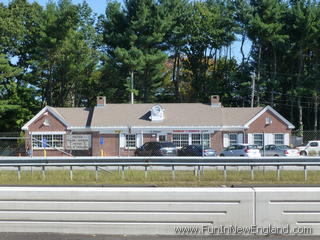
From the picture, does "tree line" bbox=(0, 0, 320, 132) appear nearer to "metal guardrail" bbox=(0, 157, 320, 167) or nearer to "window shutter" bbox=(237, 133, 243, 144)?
"window shutter" bbox=(237, 133, 243, 144)

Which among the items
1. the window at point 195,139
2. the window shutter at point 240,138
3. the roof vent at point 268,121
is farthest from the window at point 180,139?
the roof vent at point 268,121

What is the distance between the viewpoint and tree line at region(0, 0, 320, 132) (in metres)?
58.2

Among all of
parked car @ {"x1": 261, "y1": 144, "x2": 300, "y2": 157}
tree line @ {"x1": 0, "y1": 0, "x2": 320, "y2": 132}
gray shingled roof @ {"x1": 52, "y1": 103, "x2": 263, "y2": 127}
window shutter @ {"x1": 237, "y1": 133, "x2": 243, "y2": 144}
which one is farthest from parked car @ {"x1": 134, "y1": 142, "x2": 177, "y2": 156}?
tree line @ {"x1": 0, "y1": 0, "x2": 320, "y2": 132}

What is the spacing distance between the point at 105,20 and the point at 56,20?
28.0 ft

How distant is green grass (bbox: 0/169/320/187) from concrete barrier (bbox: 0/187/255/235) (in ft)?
34.0

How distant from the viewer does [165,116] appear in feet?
154

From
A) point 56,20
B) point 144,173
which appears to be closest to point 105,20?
point 56,20

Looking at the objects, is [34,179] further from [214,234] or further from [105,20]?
[105,20]

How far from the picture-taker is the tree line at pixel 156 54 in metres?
58.2

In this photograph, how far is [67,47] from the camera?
190ft

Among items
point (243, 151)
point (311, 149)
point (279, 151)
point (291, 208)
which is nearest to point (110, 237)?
point (291, 208)

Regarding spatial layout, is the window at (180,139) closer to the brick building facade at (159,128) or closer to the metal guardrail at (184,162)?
the brick building facade at (159,128)

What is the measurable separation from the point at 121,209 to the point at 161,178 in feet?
40.6

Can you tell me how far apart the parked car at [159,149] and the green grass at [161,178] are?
11.6 metres
